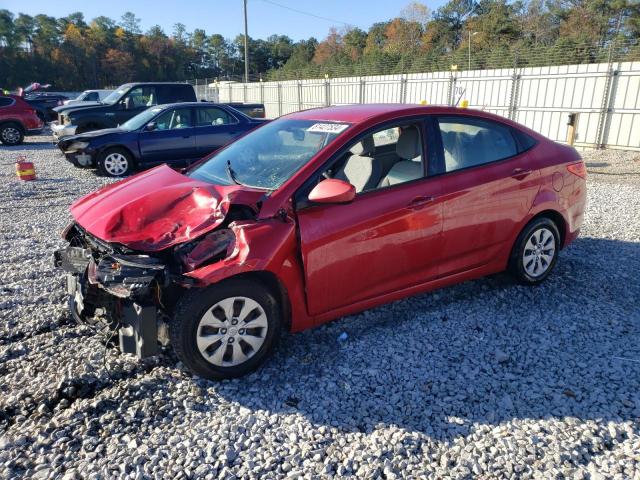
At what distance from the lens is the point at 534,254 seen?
14.6ft

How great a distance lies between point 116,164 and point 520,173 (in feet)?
28.7

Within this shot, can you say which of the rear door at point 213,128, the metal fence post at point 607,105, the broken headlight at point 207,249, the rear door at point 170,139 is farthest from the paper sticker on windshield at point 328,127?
the metal fence post at point 607,105

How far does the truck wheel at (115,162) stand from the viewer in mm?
10289

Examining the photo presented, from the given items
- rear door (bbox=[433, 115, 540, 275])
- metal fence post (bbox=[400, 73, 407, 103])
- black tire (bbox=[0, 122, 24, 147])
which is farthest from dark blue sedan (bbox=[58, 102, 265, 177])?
metal fence post (bbox=[400, 73, 407, 103])

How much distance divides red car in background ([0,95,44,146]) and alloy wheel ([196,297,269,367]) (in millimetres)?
17250

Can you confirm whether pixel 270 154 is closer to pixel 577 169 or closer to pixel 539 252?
pixel 539 252

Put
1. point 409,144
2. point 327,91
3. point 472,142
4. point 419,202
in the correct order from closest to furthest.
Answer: point 419,202, point 409,144, point 472,142, point 327,91

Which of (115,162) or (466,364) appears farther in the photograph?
(115,162)

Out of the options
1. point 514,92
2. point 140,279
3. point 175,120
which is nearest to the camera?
point 140,279

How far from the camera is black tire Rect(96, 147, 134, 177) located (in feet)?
33.7

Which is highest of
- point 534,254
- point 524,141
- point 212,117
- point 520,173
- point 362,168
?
point 524,141

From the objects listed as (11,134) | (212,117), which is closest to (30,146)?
(11,134)

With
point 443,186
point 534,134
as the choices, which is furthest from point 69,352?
point 534,134

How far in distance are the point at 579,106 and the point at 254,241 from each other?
1485 cm
